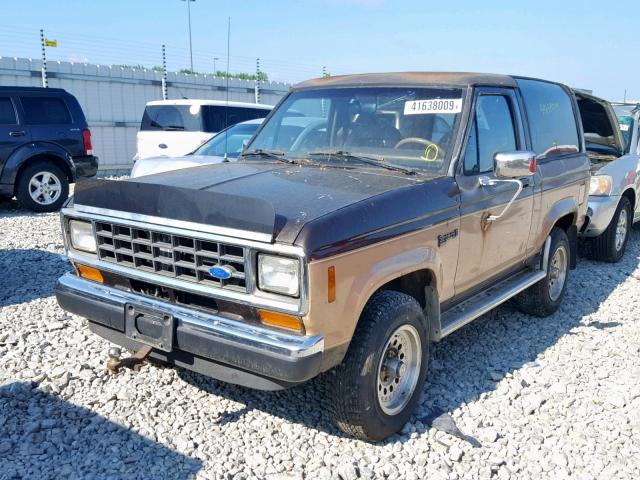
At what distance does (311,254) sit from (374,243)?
1.53 feet

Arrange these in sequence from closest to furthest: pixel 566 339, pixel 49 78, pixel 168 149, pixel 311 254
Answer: pixel 311 254
pixel 566 339
pixel 168 149
pixel 49 78

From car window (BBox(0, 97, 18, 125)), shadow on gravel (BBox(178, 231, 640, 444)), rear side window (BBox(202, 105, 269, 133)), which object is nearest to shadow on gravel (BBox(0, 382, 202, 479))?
shadow on gravel (BBox(178, 231, 640, 444))

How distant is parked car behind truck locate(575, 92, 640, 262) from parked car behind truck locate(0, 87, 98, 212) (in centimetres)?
798

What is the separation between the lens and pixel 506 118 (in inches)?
175

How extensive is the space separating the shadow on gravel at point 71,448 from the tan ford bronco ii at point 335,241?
1.40ft

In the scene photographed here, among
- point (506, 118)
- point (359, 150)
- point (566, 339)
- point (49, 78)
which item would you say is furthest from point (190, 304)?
point (49, 78)

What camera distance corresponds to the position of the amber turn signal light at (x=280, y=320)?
9.10ft

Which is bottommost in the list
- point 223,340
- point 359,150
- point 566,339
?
point 566,339

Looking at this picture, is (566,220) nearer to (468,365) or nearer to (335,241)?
(468,365)

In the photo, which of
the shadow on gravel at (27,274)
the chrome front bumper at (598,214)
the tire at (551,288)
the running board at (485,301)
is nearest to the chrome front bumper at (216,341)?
the running board at (485,301)

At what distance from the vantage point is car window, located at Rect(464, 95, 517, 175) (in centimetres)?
394

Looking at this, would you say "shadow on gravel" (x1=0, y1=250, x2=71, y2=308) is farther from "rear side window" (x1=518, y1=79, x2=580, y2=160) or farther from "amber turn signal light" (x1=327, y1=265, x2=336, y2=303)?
"rear side window" (x1=518, y1=79, x2=580, y2=160)

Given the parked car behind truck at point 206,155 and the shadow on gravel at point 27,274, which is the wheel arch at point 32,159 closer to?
the parked car behind truck at point 206,155

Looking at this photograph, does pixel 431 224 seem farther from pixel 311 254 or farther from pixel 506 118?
pixel 506 118
